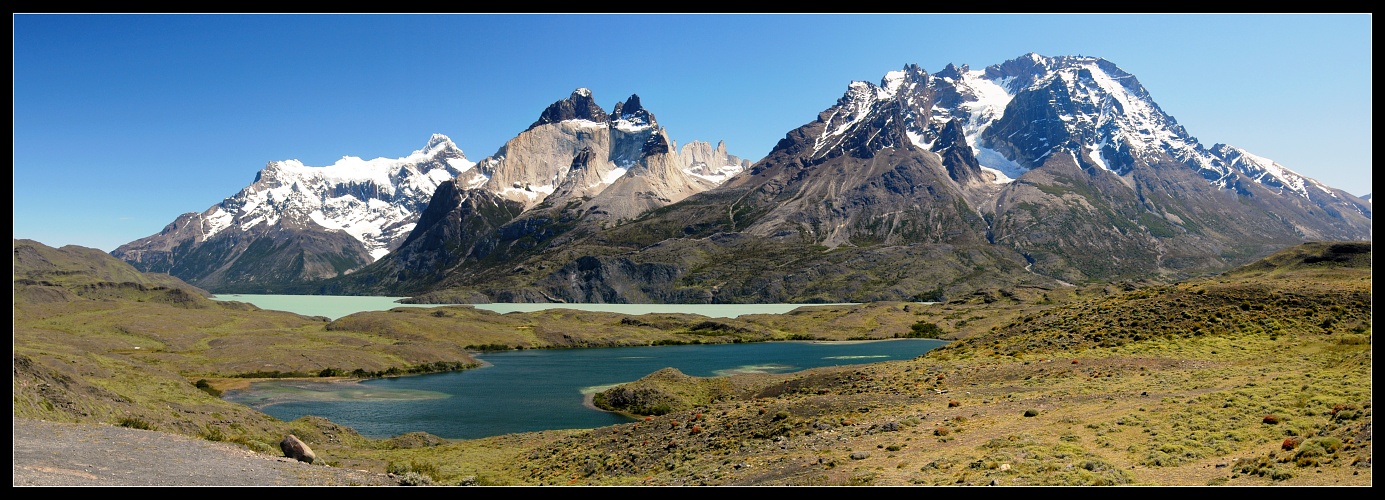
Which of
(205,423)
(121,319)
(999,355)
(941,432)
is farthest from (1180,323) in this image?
(121,319)

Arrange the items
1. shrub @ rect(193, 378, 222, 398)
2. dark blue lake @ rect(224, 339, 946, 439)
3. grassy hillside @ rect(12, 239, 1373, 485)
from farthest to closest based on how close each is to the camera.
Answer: shrub @ rect(193, 378, 222, 398) < dark blue lake @ rect(224, 339, 946, 439) < grassy hillside @ rect(12, 239, 1373, 485)

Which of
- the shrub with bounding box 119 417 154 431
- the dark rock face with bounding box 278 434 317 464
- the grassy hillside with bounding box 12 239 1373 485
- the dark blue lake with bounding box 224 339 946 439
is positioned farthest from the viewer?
the dark blue lake with bounding box 224 339 946 439

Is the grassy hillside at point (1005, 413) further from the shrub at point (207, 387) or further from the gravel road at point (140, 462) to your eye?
the shrub at point (207, 387)

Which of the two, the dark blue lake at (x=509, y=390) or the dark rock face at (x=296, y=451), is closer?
the dark rock face at (x=296, y=451)

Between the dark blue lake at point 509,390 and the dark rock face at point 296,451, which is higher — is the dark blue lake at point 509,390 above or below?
below

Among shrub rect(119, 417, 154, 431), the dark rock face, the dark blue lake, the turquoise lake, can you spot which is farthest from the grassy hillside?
the turquoise lake

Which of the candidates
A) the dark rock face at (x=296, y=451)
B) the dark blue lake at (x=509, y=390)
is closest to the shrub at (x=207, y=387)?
the dark blue lake at (x=509, y=390)

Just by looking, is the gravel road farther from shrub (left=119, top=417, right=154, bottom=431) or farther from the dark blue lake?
the dark blue lake
